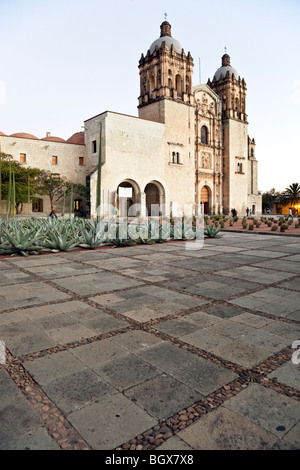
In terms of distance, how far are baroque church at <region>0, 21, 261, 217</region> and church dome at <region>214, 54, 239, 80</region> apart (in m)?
0.15

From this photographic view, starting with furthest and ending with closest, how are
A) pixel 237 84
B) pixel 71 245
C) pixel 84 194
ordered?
pixel 237 84 < pixel 84 194 < pixel 71 245

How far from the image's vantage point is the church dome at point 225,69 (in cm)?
4004

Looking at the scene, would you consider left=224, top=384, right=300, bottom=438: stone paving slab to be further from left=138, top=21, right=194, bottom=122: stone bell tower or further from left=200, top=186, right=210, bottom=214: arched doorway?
left=200, top=186, right=210, bottom=214: arched doorway

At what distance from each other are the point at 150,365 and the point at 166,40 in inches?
1481

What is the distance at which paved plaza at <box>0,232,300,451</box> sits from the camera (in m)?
1.59

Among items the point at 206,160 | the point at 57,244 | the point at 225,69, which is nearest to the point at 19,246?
the point at 57,244

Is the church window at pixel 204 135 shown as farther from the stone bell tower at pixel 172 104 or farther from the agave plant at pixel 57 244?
the agave plant at pixel 57 244

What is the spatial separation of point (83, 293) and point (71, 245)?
4.59m

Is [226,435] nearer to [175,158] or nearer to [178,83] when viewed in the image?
[175,158]

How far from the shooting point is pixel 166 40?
3275 centimetres

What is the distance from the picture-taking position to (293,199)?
45000 millimetres

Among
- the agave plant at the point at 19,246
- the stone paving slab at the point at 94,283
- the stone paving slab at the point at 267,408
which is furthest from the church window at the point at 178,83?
the stone paving slab at the point at 267,408
